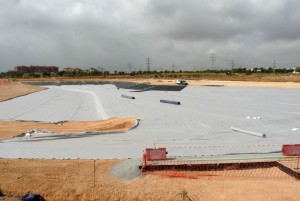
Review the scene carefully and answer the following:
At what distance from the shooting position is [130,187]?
37.6ft

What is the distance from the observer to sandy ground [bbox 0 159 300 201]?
10.8m

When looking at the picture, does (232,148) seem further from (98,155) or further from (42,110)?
(42,110)

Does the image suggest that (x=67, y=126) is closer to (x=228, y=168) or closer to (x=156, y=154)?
(x=156, y=154)

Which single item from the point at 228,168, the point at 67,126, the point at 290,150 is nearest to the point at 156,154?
the point at 228,168

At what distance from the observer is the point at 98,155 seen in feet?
50.2

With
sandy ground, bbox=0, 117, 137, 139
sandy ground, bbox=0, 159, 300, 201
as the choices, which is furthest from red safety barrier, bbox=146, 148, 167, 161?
sandy ground, bbox=0, 117, 137, 139

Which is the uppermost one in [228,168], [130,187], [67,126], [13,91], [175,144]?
[13,91]

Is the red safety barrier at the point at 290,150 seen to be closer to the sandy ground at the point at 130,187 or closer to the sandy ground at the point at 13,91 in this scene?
the sandy ground at the point at 130,187

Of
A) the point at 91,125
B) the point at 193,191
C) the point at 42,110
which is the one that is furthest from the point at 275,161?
the point at 42,110

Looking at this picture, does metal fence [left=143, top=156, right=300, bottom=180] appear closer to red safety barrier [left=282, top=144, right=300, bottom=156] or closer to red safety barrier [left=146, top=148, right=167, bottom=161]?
red safety barrier [left=146, top=148, right=167, bottom=161]

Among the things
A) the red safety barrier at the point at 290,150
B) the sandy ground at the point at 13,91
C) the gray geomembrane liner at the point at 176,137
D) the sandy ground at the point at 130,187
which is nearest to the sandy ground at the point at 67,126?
the gray geomembrane liner at the point at 176,137

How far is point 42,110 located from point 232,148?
21.1 m

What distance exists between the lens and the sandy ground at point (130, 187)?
425 inches

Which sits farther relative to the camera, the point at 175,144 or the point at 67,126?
the point at 67,126
